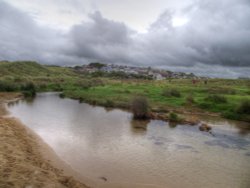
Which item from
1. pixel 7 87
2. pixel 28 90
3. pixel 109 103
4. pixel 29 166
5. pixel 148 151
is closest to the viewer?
pixel 29 166

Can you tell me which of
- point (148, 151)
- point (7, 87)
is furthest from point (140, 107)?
point (7, 87)

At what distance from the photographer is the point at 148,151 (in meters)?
22.8

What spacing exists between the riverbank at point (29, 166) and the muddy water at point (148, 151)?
1.25 metres

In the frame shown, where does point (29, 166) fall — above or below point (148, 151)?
above

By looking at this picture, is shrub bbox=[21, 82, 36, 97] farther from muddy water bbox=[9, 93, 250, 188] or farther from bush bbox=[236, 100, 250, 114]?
bush bbox=[236, 100, 250, 114]

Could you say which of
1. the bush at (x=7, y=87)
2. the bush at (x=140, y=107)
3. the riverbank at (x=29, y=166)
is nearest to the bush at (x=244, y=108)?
the bush at (x=140, y=107)

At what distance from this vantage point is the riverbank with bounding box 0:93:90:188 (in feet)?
43.8

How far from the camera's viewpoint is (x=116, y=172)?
698 inches

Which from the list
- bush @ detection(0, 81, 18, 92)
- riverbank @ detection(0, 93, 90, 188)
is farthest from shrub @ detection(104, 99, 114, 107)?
bush @ detection(0, 81, 18, 92)

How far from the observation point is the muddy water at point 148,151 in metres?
17.3

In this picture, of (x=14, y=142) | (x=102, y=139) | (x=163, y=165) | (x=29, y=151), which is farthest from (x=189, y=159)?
(x=14, y=142)

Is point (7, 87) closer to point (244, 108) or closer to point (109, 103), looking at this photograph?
point (109, 103)

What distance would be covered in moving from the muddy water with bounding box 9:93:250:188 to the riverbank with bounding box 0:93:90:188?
1.25 m

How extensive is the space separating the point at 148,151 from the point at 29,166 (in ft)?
34.6
